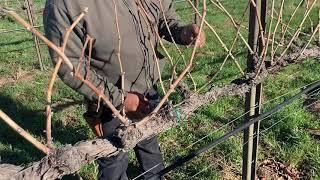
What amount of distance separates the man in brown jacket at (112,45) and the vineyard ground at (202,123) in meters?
0.44

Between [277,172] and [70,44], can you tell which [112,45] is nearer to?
[70,44]

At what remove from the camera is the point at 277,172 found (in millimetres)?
3365

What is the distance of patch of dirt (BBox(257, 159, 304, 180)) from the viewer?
131 inches

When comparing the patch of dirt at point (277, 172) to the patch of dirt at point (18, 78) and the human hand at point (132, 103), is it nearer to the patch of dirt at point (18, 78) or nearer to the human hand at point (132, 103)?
the human hand at point (132, 103)

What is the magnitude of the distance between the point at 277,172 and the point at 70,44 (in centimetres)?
194

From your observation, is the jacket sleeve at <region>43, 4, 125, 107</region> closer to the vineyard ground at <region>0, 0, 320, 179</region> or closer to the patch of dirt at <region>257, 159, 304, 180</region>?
the vineyard ground at <region>0, 0, 320, 179</region>

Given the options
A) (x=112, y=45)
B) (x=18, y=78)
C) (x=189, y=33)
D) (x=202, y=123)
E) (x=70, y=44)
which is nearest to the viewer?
(x=70, y=44)

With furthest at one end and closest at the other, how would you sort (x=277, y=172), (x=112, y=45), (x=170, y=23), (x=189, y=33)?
(x=277, y=172) → (x=170, y=23) → (x=189, y=33) → (x=112, y=45)

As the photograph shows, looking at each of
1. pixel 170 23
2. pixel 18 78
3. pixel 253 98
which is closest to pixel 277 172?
pixel 253 98

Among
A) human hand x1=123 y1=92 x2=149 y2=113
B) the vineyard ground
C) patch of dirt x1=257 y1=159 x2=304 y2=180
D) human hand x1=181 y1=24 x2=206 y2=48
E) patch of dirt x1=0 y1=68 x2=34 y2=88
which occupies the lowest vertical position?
patch of dirt x1=257 y1=159 x2=304 y2=180

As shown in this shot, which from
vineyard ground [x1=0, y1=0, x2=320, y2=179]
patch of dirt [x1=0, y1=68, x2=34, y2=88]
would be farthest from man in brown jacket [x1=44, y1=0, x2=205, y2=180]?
patch of dirt [x1=0, y1=68, x2=34, y2=88]

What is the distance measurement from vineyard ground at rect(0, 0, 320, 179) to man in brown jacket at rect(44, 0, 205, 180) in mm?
444

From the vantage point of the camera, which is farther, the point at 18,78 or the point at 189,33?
the point at 18,78

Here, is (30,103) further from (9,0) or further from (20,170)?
(9,0)
